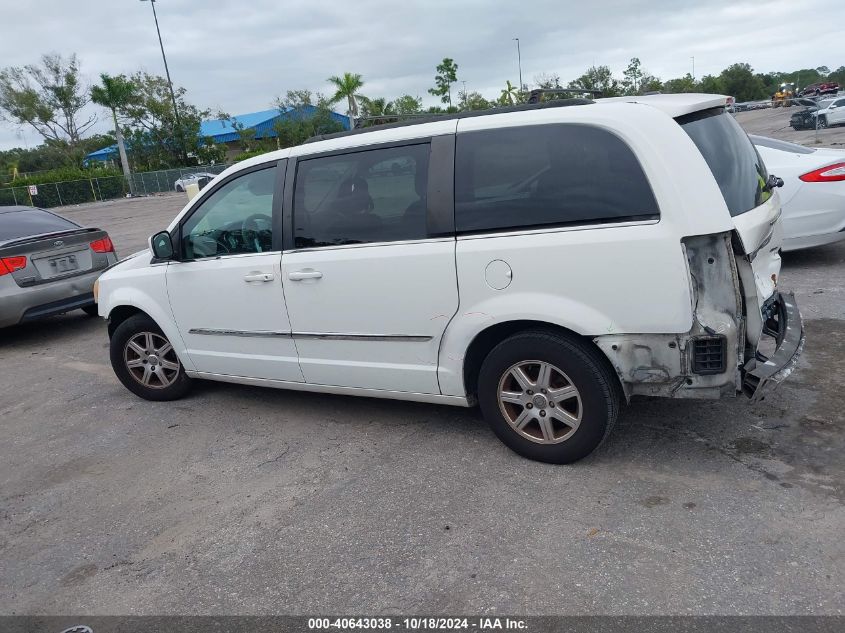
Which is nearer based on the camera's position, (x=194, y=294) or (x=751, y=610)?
(x=751, y=610)

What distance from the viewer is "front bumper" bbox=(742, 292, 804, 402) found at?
336 cm

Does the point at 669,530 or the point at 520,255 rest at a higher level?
the point at 520,255

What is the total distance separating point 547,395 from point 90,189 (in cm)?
5171

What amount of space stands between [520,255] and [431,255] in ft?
1.70

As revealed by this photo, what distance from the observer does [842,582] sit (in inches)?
103

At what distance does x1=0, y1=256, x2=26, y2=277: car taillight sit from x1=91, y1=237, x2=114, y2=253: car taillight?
2.83ft

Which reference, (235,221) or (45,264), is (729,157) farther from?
(45,264)

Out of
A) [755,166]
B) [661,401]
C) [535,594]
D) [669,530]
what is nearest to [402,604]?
[535,594]

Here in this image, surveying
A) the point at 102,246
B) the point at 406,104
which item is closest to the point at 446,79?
the point at 406,104

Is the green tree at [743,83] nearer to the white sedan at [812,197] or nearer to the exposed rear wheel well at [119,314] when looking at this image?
the white sedan at [812,197]

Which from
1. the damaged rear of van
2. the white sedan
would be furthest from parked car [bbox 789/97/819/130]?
the damaged rear of van

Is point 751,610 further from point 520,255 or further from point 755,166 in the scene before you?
point 755,166

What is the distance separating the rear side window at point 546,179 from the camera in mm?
3303

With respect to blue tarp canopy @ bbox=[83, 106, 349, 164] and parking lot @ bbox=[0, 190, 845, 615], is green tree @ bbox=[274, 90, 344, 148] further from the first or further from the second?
parking lot @ bbox=[0, 190, 845, 615]
